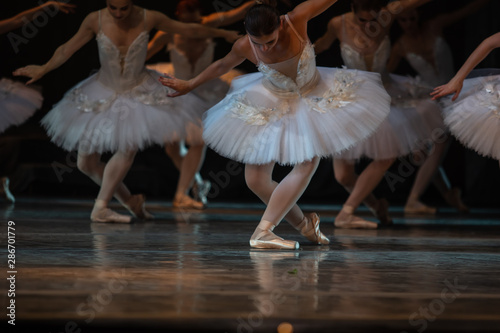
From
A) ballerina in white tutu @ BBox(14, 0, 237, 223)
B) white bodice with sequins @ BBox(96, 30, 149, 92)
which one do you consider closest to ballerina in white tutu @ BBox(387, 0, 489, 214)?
ballerina in white tutu @ BBox(14, 0, 237, 223)

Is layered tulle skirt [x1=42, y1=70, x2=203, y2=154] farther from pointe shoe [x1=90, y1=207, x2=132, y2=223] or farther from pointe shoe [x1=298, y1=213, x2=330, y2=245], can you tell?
pointe shoe [x1=298, y1=213, x2=330, y2=245]

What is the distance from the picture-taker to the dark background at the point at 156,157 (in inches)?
297

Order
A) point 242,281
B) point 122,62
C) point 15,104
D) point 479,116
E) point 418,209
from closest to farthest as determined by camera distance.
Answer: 1. point 242,281
2. point 479,116
3. point 122,62
4. point 15,104
5. point 418,209

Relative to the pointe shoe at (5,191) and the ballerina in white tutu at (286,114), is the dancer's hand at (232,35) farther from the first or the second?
the pointe shoe at (5,191)

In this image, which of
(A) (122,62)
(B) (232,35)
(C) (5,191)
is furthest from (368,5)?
(C) (5,191)

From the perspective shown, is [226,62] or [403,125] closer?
[226,62]

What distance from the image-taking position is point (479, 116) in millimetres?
4141

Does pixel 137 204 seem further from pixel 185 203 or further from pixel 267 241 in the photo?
pixel 267 241

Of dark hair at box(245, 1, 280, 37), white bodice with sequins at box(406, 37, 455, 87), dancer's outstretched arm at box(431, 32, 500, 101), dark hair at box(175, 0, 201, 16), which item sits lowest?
white bodice with sequins at box(406, 37, 455, 87)

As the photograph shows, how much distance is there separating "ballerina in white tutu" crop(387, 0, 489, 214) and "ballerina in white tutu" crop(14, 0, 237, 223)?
152 cm

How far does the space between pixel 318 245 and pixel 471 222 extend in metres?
2.11

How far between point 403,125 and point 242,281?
254cm

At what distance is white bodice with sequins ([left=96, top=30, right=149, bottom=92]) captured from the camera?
4.88m

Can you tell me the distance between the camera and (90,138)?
4.77 metres
